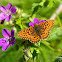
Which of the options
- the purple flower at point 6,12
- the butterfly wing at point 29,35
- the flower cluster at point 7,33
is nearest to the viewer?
the butterfly wing at point 29,35

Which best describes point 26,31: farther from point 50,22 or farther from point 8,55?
point 8,55

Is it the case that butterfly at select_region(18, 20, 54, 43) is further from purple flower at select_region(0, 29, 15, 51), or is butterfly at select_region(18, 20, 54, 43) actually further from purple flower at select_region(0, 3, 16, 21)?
purple flower at select_region(0, 3, 16, 21)

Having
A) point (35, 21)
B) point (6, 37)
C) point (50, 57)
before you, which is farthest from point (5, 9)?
point (50, 57)

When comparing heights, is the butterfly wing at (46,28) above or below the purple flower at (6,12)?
below

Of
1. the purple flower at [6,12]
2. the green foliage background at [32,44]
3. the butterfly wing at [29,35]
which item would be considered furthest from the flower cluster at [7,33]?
the butterfly wing at [29,35]

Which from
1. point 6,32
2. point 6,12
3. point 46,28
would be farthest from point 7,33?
point 46,28

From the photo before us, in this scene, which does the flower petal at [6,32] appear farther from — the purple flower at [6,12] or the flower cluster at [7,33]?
the purple flower at [6,12]

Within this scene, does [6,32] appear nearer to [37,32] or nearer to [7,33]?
[7,33]

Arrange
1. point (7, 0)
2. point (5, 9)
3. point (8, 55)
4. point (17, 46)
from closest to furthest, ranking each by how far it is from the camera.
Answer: point (17, 46) → point (5, 9) → point (8, 55) → point (7, 0)
